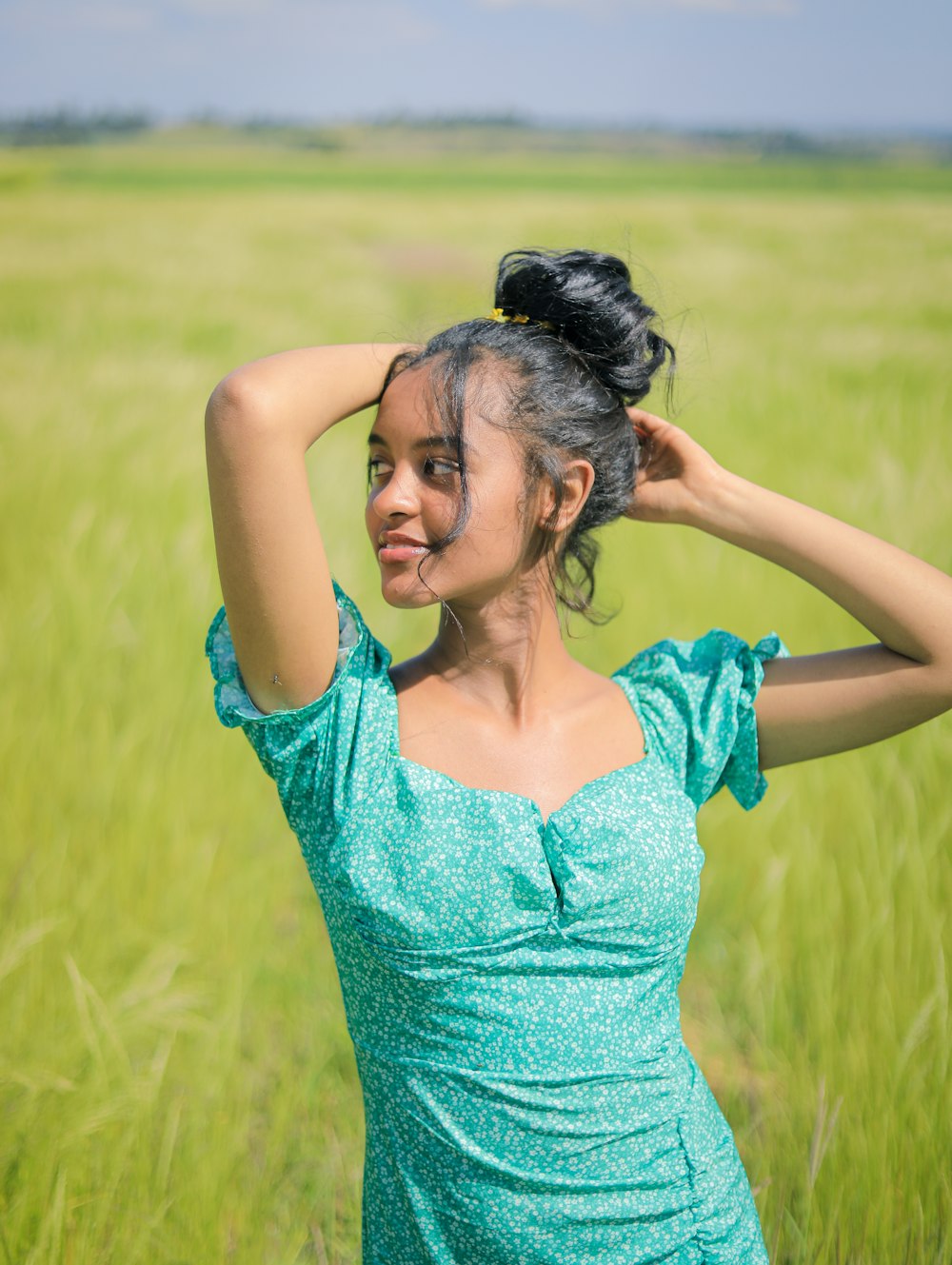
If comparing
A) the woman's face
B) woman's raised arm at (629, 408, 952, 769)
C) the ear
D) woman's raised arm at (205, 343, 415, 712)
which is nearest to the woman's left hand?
woman's raised arm at (629, 408, 952, 769)

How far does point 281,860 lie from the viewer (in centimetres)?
244

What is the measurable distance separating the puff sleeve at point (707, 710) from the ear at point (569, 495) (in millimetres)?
226

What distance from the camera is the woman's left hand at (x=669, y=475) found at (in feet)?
4.25

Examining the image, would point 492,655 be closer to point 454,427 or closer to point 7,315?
point 454,427

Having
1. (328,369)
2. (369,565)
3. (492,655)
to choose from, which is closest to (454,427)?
(328,369)

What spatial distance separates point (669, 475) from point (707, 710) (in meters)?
0.32

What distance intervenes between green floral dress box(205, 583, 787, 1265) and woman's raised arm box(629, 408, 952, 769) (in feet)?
0.69

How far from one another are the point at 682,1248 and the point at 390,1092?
36 cm

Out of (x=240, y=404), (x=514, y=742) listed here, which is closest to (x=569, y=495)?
(x=514, y=742)

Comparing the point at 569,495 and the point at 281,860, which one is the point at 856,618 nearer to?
the point at 569,495

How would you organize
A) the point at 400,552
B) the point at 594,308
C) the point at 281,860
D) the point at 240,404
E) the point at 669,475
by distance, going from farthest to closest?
1. the point at 281,860
2. the point at 669,475
3. the point at 594,308
4. the point at 400,552
5. the point at 240,404

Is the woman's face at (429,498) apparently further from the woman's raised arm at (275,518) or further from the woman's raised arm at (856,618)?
the woman's raised arm at (856,618)

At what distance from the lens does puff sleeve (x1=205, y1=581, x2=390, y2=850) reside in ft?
3.54

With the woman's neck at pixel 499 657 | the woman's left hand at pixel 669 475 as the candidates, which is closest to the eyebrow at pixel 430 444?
the woman's neck at pixel 499 657
